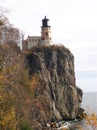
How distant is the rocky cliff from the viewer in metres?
85.2

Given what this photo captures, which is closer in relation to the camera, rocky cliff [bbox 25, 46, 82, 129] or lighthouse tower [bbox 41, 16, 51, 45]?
rocky cliff [bbox 25, 46, 82, 129]

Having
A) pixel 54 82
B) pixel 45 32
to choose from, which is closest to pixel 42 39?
pixel 45 32

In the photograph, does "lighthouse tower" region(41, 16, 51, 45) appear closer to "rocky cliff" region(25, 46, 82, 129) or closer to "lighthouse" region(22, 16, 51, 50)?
"lighthouse" region(22, 16, 51, 50)

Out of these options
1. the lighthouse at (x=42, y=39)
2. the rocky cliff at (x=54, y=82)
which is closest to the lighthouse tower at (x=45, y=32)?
the lighthouse at (x=42, y=39)

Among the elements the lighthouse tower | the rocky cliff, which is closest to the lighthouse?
the lighthouse tower

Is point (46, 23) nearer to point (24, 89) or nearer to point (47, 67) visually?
point (47, 67)

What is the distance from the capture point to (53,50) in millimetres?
96938

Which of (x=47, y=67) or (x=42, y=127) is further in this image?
(x=47, y=67)

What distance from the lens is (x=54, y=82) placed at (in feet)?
313

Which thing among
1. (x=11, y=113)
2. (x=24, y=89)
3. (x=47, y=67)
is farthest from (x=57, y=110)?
(x=11, y=113)

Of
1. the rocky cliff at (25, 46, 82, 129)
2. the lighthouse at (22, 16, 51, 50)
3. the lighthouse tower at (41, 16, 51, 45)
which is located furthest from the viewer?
the lighthouse tower at (41, 16, 51, 45)

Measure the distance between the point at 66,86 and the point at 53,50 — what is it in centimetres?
990

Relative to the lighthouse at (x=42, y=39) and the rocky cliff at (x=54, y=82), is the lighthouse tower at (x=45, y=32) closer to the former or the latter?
the lighthouse at (x=42, y=39)

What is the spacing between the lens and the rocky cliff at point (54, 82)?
85250 mm
